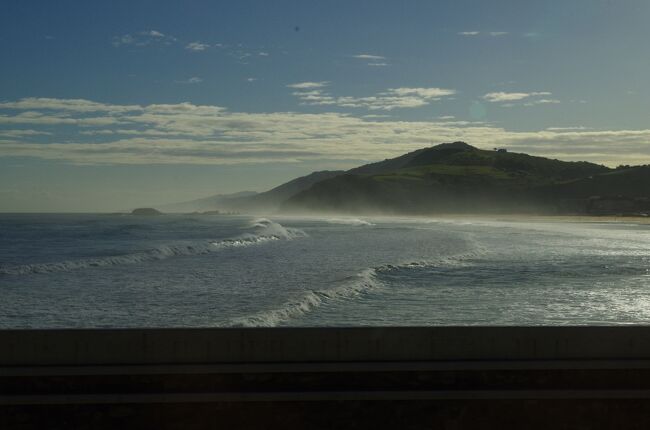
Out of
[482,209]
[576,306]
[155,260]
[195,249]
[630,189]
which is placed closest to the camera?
[576,306]

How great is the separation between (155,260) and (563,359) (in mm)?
28769

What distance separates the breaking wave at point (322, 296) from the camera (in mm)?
15000

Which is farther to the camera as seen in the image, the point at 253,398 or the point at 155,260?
the point at 155,260

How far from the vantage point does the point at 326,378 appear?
21.2 ft

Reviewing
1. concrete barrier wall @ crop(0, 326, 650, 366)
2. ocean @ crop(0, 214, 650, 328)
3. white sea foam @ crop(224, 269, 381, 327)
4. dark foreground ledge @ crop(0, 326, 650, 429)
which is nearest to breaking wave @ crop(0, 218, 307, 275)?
ocean @ crop(0, 214, 650, 328)

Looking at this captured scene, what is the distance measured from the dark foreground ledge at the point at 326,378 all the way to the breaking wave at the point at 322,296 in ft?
26.2

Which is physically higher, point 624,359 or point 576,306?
point 624,359

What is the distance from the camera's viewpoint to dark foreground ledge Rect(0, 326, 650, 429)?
6.29 metres

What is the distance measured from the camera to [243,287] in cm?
2081

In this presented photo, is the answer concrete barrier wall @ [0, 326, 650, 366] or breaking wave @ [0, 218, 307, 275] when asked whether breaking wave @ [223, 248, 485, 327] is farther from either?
breaking wave @ [0, 218, 307, 275]

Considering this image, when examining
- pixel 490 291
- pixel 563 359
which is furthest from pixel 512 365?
pixel 490 291

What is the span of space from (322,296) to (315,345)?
12.0 m

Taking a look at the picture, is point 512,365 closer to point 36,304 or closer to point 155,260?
point 36,304

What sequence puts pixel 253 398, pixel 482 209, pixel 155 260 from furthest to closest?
pixel 482 209, pixel 155 260, pixel 253 398
